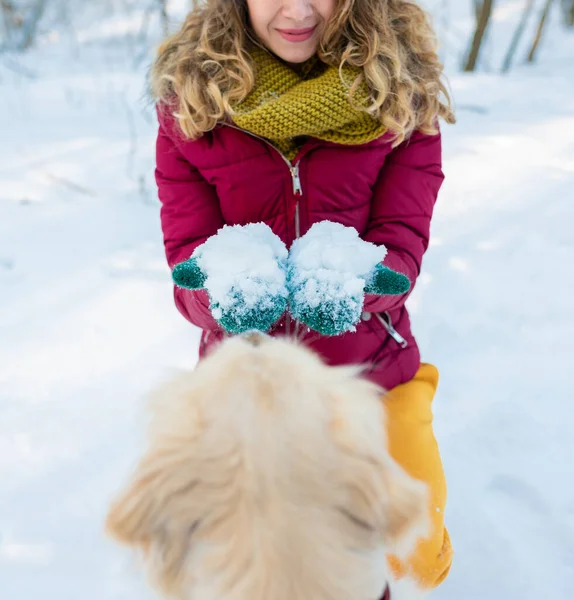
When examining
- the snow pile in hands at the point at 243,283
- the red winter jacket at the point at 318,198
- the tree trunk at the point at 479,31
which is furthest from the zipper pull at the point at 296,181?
the tree trunk at the point at 479,31

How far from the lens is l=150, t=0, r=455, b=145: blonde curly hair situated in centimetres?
178

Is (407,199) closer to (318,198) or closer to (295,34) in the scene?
(318,198)

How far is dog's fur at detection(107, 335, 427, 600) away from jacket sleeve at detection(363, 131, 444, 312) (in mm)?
950

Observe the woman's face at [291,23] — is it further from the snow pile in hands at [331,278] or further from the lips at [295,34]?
the snow pile in hands at [331,278]

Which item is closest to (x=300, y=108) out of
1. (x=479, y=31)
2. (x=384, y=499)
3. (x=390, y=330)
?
(x=390, y=330)

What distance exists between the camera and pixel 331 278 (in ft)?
4.78

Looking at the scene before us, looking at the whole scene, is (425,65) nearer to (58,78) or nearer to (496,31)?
(58,78)

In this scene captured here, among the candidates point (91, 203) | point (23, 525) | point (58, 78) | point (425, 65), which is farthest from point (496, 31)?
point (23, 525)

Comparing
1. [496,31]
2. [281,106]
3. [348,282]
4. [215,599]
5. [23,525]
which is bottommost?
[496,31]

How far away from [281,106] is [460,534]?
69.1 inches

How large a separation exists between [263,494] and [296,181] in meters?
1.17

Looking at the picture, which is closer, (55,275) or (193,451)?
(193,451)

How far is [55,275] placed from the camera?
3453 millimetres

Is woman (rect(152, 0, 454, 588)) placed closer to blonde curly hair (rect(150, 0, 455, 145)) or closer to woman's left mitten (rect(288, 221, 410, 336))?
blonde curly hair (rect(150, 0, 455, 145))
